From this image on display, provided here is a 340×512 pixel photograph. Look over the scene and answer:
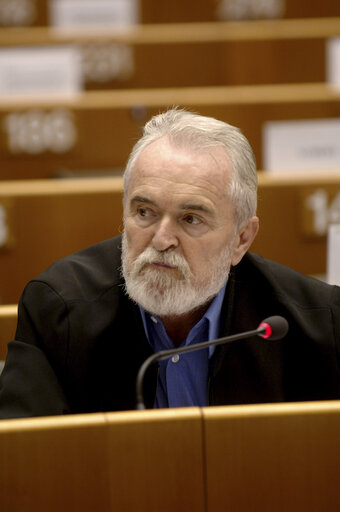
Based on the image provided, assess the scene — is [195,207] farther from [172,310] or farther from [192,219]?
[172,310]

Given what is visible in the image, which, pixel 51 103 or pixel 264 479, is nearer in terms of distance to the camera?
pixel 264 479

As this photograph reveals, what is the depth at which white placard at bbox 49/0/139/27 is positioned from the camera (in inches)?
188

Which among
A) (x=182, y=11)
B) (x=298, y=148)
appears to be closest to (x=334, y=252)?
(x=298, y=148)

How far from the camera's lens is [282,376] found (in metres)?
1.64

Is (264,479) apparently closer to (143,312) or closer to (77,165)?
(143,312)

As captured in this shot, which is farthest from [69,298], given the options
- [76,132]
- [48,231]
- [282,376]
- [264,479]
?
[76,132]

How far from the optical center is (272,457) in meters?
1.12

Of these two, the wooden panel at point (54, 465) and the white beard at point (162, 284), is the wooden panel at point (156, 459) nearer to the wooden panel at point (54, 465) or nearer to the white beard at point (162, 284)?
the wooden panel at point (54, 465)

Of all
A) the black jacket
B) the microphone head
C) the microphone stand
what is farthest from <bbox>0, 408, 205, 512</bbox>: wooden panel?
the black jacket

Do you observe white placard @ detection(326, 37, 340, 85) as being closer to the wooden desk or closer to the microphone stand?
the microphone stand

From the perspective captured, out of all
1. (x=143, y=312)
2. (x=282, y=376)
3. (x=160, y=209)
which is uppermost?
(x=160, y=209)

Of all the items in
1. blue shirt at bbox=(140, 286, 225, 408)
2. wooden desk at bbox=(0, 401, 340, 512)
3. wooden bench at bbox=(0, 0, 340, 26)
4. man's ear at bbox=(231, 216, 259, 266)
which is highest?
wooden bench at bbox=(0, 0, 340, 26)

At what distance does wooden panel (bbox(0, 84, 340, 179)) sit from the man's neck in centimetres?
162

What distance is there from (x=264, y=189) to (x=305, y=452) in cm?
138
